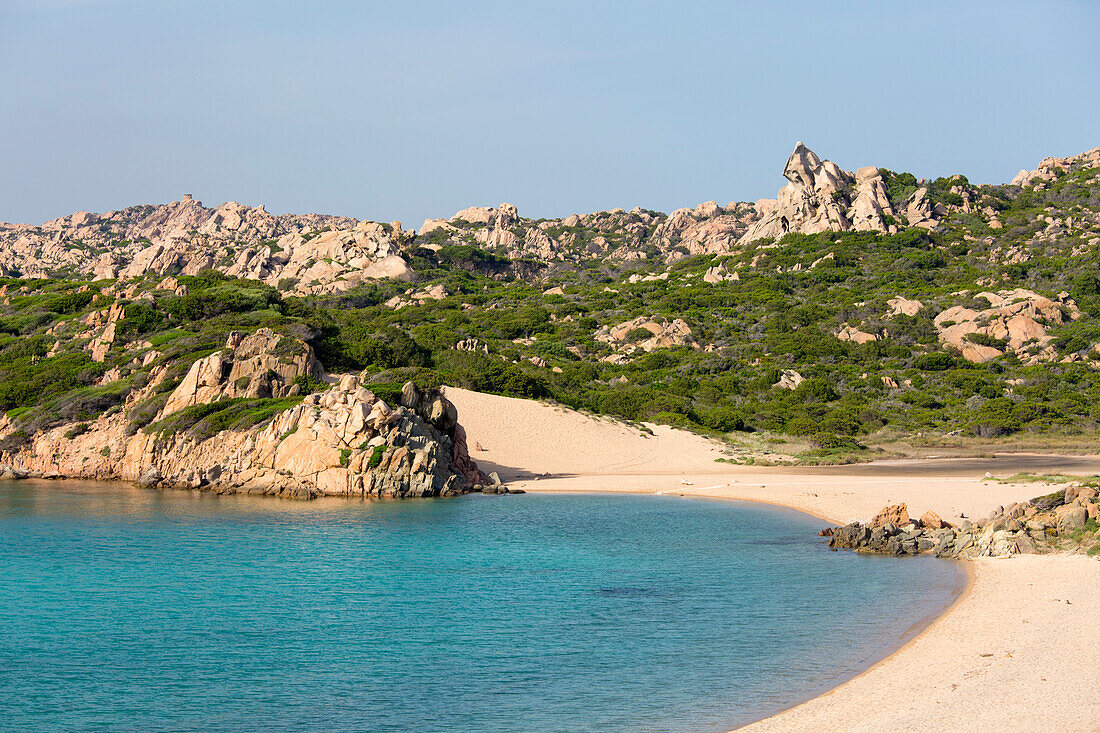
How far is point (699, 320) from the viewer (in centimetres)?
8412

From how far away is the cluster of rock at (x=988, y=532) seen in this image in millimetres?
19234

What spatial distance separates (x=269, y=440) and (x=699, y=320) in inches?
2289

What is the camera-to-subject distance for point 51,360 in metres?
45.6

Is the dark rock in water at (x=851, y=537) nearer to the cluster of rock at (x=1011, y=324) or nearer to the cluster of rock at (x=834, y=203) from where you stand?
the cluster of rock at (x=1011, y=324)

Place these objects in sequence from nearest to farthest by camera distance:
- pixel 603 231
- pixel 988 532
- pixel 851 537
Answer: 1. pixel 988 532
2. pixel 851 537
3. pixel 603 231

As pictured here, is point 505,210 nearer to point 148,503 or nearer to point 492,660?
point 148,503

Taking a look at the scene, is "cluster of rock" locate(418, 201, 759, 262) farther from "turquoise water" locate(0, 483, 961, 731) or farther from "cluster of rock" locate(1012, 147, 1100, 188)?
"turquoise water" locate(0, 483, 961, 731)

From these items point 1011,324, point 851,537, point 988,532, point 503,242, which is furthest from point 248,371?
point 503,242

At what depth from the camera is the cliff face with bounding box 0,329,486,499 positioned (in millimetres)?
31922

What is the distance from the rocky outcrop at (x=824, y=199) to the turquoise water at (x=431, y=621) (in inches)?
3975

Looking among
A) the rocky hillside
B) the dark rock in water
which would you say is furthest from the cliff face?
the dark rock in water

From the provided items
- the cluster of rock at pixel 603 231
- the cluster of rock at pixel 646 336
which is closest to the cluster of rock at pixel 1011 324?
the cluster of rock at pixel 646 336

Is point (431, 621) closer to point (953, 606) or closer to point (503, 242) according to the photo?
point (953, 606)

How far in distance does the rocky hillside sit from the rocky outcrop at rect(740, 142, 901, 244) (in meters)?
0.35
